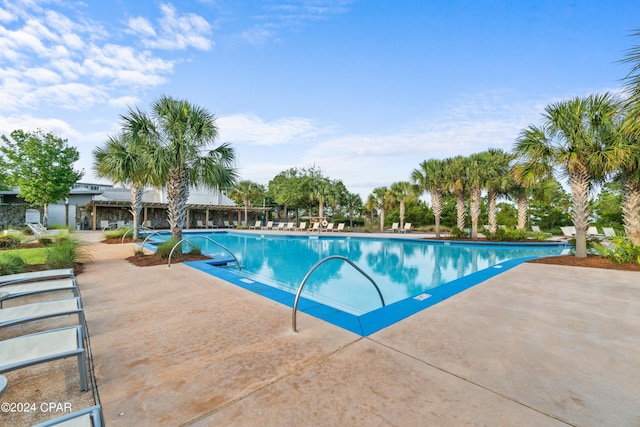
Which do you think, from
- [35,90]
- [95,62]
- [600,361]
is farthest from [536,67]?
[35,90]

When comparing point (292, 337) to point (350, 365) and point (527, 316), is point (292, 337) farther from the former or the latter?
point (527, 316)

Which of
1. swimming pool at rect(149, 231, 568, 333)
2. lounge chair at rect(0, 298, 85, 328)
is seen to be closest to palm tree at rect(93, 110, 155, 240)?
swimming pool at rect(149, 231, 568, 333)

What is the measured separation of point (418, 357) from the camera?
250 centimetres

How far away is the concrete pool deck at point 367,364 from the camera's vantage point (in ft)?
5.81

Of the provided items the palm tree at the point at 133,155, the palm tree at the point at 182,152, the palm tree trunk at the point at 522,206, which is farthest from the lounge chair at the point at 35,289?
the palm tree trunk at the point at 522,206

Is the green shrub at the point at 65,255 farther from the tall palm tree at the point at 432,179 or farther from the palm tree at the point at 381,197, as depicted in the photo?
the palm tree at the point at 381,197

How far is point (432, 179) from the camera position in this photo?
59.6ft

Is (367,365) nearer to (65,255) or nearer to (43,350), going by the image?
(43,350)

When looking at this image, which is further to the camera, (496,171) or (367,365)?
(496,171)

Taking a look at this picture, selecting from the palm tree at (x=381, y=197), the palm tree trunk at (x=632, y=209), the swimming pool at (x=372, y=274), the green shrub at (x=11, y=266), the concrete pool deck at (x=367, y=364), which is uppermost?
the palm tree at (x=381, y=197)

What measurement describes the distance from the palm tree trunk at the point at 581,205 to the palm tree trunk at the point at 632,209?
0.88 meters

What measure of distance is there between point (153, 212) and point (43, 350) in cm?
2735

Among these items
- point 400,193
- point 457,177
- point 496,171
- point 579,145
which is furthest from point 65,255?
point 400,193

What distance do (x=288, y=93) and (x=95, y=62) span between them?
8.64 meters
